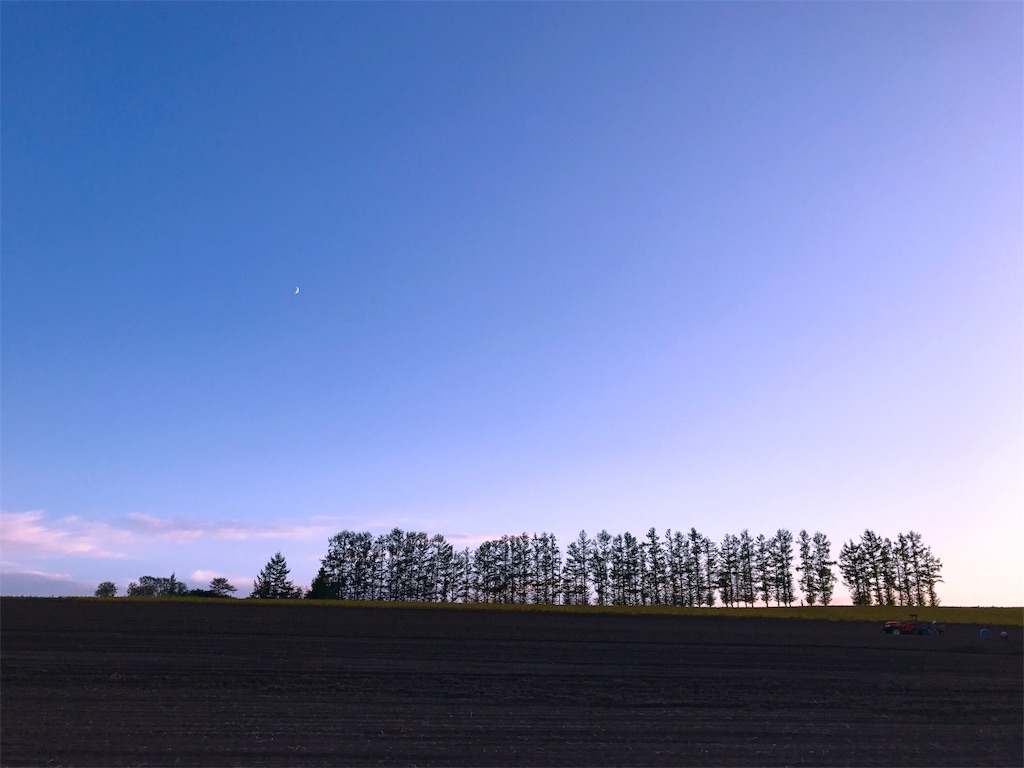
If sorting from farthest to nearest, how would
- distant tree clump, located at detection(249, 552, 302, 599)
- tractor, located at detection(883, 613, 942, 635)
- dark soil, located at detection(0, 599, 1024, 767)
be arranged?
distant tree clump, located at detection(249, 552, 302, 599), tractor, located at detection(883, 613, 942, 635), dark soil, located at detection(0, 599, 1024, 767)

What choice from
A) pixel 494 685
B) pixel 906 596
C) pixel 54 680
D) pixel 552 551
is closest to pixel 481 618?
pixel 494 685

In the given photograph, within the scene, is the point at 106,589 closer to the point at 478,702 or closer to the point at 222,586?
the point at 222,586

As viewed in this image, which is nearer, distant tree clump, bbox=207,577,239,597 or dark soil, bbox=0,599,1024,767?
dark soil, bbox=0,599,1024,767

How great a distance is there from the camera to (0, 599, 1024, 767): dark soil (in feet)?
51.8

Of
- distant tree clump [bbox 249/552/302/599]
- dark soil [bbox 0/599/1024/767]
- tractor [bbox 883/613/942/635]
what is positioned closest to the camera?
dark soil [bbox 0/599/1024/767]

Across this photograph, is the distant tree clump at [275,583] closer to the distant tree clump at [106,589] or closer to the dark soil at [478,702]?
the distant tree clump at [106,589]

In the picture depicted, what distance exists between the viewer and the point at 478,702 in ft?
67.3

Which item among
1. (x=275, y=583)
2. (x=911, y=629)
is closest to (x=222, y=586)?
(x=275, y=583)

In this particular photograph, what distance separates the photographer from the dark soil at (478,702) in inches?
622

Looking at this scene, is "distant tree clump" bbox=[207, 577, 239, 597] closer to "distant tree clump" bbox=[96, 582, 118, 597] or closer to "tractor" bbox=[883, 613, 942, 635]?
"distant tree clump" bbox=[96, 582, 118, 597]

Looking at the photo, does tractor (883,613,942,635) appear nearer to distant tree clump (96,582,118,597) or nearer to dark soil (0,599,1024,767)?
dark soil (0,599,1024,767)

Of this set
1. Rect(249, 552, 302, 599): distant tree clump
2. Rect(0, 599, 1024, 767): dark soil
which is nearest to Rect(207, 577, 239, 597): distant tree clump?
Rect(249, 552, 302, 599): distant tree clump

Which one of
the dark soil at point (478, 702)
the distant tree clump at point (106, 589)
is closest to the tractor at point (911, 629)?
the dark soil at point (478, 702)

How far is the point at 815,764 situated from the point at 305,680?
16008 mm
